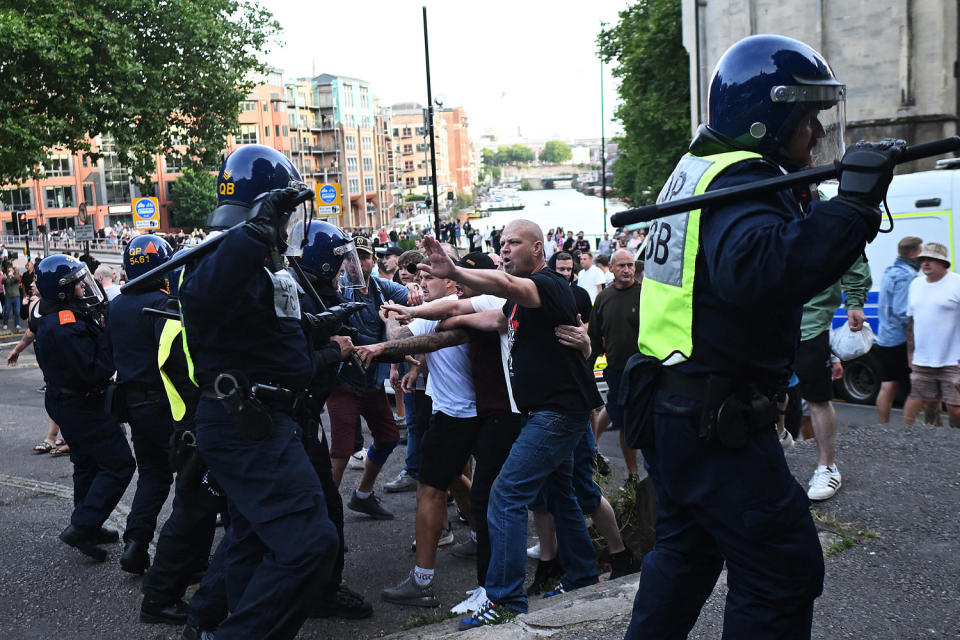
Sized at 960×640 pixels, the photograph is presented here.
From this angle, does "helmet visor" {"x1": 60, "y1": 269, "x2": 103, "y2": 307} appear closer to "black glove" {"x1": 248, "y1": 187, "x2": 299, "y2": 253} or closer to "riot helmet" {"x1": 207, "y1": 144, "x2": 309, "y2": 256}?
"riot helmet" {"x1": 207, "y1": 144, "x2": 309, "y2": 256}

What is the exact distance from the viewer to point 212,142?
24547mm

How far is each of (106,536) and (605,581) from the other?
3.46 m

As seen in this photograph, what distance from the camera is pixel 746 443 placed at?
8.46ft

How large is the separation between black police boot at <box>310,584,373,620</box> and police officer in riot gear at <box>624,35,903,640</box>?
244 centimetres

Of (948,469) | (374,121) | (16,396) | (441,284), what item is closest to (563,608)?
(441,284)

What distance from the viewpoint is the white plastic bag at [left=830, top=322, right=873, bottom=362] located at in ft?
27.2

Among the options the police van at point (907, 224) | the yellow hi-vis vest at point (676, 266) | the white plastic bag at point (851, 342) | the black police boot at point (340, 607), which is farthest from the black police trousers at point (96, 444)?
the police van at point (907, 224)

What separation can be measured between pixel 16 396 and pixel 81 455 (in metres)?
8.43

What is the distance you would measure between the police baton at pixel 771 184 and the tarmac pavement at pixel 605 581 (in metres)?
1.98

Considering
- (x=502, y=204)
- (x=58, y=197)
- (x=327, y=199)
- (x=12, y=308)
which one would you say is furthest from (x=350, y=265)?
(x=502, y=204)

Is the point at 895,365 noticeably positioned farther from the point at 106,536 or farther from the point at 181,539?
the point at 106,536

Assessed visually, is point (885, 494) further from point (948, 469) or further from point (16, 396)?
point (16, 396)

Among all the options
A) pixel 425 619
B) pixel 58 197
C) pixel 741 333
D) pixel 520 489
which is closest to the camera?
pixel 741 333

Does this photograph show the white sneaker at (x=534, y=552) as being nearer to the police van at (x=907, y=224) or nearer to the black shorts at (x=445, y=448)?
the black shorts at (x=445, y=448)
